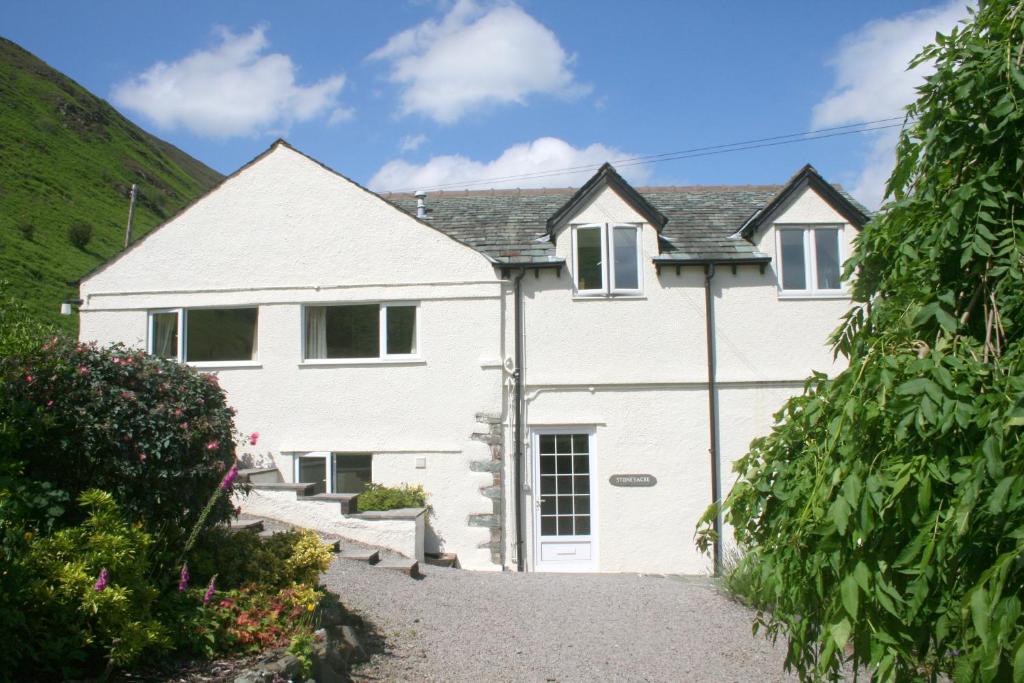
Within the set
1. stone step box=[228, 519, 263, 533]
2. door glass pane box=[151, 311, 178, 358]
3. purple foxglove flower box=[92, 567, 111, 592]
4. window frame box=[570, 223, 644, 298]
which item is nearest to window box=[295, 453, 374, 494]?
stone step box=[228, 519, 263, 533]

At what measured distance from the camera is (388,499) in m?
12.9

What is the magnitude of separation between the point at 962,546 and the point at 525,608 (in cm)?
761

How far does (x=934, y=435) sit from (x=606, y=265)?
11.4 metres

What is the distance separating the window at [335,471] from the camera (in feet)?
45.9

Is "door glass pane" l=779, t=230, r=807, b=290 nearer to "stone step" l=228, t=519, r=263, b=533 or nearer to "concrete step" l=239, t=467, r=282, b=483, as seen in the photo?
"concrete step" l=239, t=467, r=282, b=483

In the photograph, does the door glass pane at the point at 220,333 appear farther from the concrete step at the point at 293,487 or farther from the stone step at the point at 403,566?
the stone step at the point at 403,566

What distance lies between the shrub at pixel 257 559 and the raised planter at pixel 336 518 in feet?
14.7

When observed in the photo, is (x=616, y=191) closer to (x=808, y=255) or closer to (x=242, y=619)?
(x=808, y=255)

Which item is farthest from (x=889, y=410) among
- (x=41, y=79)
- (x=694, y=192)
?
(x=41, y=79)

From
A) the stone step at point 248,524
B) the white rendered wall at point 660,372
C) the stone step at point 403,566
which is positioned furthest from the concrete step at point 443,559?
the stone step at point 248,524

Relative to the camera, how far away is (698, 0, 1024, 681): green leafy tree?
9.14ft

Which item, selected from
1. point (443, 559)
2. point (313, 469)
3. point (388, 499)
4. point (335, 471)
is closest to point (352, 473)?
point (335, 471)

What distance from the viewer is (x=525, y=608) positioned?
982cm

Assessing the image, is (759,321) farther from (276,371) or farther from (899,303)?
(899,303)
